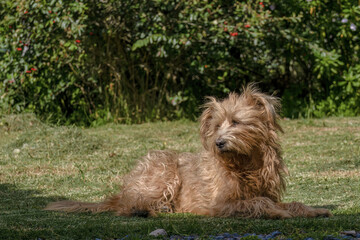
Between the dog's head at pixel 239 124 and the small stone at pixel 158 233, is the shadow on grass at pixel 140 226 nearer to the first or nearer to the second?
the small stone at pixel 158 233

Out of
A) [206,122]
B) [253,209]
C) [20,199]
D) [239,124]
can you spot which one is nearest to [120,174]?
[20,199]

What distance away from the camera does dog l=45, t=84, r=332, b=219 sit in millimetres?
5750

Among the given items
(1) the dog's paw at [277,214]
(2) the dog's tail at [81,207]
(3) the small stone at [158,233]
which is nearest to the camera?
(3) the small stone at [158,233]

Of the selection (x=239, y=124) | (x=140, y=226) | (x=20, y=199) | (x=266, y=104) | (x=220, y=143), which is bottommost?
(x=20, y=199)

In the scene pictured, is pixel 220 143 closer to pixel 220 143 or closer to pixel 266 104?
pixel 220 143

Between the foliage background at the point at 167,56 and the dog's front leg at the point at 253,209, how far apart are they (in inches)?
289

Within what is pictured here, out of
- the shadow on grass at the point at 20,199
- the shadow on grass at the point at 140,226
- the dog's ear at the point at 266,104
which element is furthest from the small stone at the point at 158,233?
the shadow on grass at the point at 20,199

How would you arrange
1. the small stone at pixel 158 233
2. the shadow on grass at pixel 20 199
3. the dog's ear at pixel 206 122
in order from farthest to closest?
the shadow on grass at pixel 20 199
the dog's ear at pixel 206 122
the small stone at pixel 158 233

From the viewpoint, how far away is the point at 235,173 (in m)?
5.93

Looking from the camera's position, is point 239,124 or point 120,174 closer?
point 239,124

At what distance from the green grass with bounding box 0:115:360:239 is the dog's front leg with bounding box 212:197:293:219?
180 mm

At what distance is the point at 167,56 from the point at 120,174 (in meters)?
5.10

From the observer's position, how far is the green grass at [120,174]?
202 inches

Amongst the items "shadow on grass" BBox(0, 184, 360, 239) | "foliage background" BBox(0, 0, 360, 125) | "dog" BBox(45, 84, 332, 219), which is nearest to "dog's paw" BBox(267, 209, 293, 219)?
"dog" BBox(45, 84, 332, 219)
